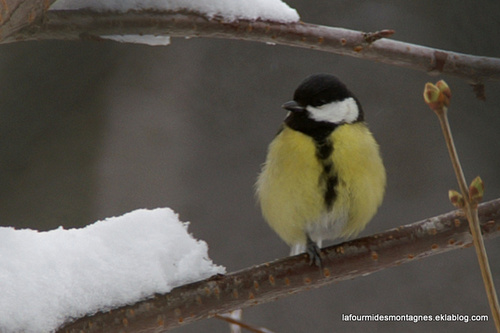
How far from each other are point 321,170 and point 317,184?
0.09 ft

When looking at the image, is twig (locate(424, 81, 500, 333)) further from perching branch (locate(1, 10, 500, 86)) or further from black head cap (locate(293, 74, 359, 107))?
black head cap (locate(293, 74, 359, 107))

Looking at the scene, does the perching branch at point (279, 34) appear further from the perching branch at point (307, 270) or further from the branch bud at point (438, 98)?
the branch bud at point (438, 98)

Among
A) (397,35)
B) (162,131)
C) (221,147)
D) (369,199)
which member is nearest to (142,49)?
(162,131)

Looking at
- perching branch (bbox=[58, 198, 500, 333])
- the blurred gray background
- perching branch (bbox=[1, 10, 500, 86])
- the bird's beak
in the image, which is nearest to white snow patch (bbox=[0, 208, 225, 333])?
perching branch (bbox=[58, 198, 500, 333])

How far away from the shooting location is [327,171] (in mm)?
1058

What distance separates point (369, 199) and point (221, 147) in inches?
35.6

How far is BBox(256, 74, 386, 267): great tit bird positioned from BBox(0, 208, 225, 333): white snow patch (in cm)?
29

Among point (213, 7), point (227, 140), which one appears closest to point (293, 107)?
point (213, 7)

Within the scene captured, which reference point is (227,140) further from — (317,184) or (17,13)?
(17,13)

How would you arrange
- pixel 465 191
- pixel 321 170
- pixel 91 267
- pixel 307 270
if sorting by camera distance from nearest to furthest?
pixel 465 191, pixel 91 267, pixel 307 270, pixel 321 170

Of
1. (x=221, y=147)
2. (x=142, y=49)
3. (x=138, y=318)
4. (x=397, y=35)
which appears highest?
→ (x=142, y=49)

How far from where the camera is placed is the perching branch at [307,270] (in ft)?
2.66

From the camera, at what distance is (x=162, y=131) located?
6.50 ft

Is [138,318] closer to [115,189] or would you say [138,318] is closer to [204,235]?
[204,235]
